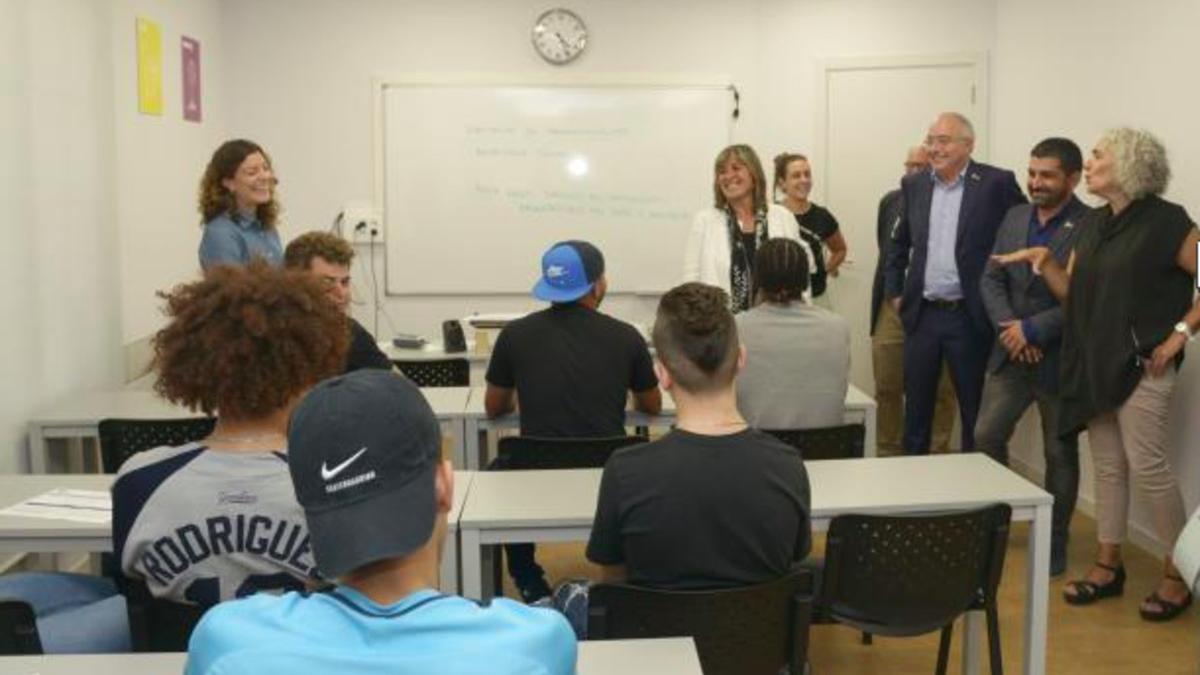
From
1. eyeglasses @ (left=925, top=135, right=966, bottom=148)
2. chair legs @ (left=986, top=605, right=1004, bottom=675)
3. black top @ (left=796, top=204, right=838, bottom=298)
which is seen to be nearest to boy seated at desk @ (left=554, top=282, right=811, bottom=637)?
chair legs @ (left=986, top=605, right=1004, bottom=675)

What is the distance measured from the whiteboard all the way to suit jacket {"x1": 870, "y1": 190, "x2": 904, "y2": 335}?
125 cm

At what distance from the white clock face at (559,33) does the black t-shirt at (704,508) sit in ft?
16.0

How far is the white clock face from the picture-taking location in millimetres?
6820

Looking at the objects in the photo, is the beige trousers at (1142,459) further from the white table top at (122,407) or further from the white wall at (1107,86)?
the white table top at (122,407)

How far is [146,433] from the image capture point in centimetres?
336

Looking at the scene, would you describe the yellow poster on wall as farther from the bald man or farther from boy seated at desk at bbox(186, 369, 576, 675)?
boy seated at desk at bbox(186, 369, 576, 675)

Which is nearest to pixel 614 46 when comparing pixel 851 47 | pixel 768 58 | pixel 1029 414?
pixel 768 58

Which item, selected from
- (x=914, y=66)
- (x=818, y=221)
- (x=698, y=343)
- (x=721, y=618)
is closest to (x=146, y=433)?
(x=698, y=343)

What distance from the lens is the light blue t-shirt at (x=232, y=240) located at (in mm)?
4402

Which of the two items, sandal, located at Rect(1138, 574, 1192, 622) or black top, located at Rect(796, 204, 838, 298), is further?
black top, located at Rect(796, 204, 838, 298)

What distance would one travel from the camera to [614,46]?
6.86m

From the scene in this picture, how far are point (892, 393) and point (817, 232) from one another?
3.23 feet

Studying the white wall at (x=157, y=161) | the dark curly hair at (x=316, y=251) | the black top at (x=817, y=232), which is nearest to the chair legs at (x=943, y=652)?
the dark curly hair at (x=316, y=251)

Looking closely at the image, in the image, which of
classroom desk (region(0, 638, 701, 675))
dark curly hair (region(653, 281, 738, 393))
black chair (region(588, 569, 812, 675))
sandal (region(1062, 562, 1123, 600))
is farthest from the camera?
sandal (region(1062, 562, 1123, 600))
